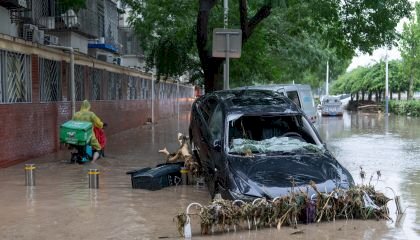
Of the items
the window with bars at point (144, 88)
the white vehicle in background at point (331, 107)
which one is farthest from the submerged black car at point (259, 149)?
the white vehicle in background at point (331, 107)

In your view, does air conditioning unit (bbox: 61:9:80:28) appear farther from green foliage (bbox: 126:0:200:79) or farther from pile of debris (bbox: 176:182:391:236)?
pile of debris (bbox: 176:182:391:236)

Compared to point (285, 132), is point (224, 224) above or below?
below

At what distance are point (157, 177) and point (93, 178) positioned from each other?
3.50 ft

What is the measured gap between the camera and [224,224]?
678cm

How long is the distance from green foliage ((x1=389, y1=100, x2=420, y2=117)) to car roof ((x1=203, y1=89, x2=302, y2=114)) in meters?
33.2

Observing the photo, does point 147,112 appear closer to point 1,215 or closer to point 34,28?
point 34,28

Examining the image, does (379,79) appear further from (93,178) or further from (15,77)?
(93,178)

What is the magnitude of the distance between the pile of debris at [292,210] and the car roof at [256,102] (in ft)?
6.57

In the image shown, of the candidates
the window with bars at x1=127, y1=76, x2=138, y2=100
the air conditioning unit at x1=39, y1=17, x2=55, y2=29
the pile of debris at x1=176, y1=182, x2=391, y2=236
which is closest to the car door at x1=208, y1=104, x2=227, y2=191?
the pile of debris at x1=176, y1=182, x2=391, y2=236

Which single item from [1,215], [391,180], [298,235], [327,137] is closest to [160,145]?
[327,137]

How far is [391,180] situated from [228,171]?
4970 mm

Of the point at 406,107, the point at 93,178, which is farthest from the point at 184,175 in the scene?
the point at 406,107

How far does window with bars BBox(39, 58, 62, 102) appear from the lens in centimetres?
1524

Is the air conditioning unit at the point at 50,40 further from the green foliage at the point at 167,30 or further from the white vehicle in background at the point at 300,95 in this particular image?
the white vehicle in background at the point at 300,95
